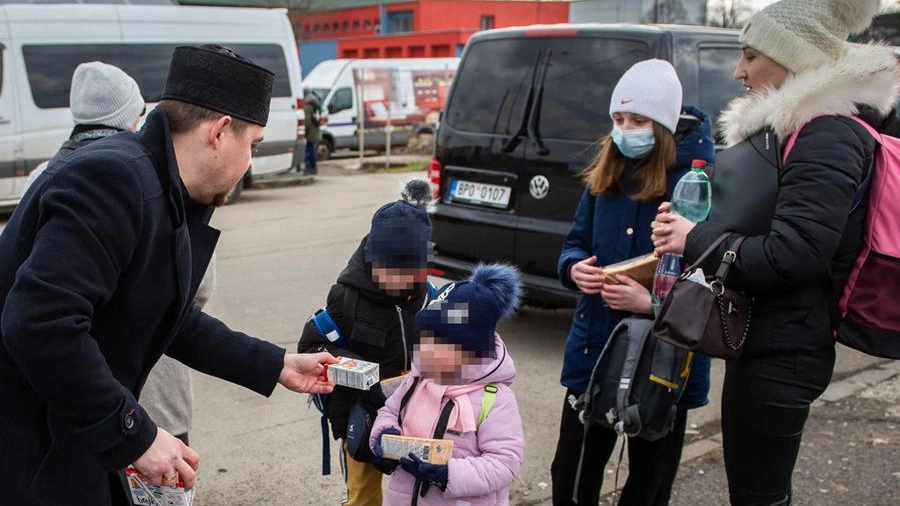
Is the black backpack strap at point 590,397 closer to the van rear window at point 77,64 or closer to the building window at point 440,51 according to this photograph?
the van rear window at point 77,64

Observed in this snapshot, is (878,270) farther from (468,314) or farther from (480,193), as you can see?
(480,193)

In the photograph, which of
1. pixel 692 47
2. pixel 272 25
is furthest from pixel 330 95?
pixel 692 47

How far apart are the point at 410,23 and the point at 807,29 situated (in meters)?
45.4

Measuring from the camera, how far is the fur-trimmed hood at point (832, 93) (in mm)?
2387

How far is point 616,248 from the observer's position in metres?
3.21

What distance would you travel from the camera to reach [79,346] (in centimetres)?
169

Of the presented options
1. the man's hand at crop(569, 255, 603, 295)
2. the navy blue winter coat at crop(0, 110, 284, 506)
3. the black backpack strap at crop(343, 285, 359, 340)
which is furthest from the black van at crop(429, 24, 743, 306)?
the navy blue winter coat at crop(0, 110, 284, 506)

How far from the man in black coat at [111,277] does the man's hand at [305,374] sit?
0.48m

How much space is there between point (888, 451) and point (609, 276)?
241cm

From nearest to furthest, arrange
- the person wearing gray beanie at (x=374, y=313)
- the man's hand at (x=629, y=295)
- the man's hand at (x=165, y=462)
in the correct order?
1. the man's hand at (x=165, y=462)
2. the person wearing gray beanie at (x=374, y=313)
3. the man's hand at (x=629, y=295)

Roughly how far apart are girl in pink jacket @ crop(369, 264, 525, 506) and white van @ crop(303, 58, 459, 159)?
17289 millimetres

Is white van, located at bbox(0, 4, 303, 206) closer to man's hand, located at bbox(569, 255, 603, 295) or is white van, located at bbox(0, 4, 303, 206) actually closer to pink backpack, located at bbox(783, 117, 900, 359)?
man's hand, located at bbox(569, 255, 603, 295)

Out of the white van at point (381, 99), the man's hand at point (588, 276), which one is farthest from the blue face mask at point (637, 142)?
the white van at point (381, 99)

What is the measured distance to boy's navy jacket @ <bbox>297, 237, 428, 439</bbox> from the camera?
2811 mm
